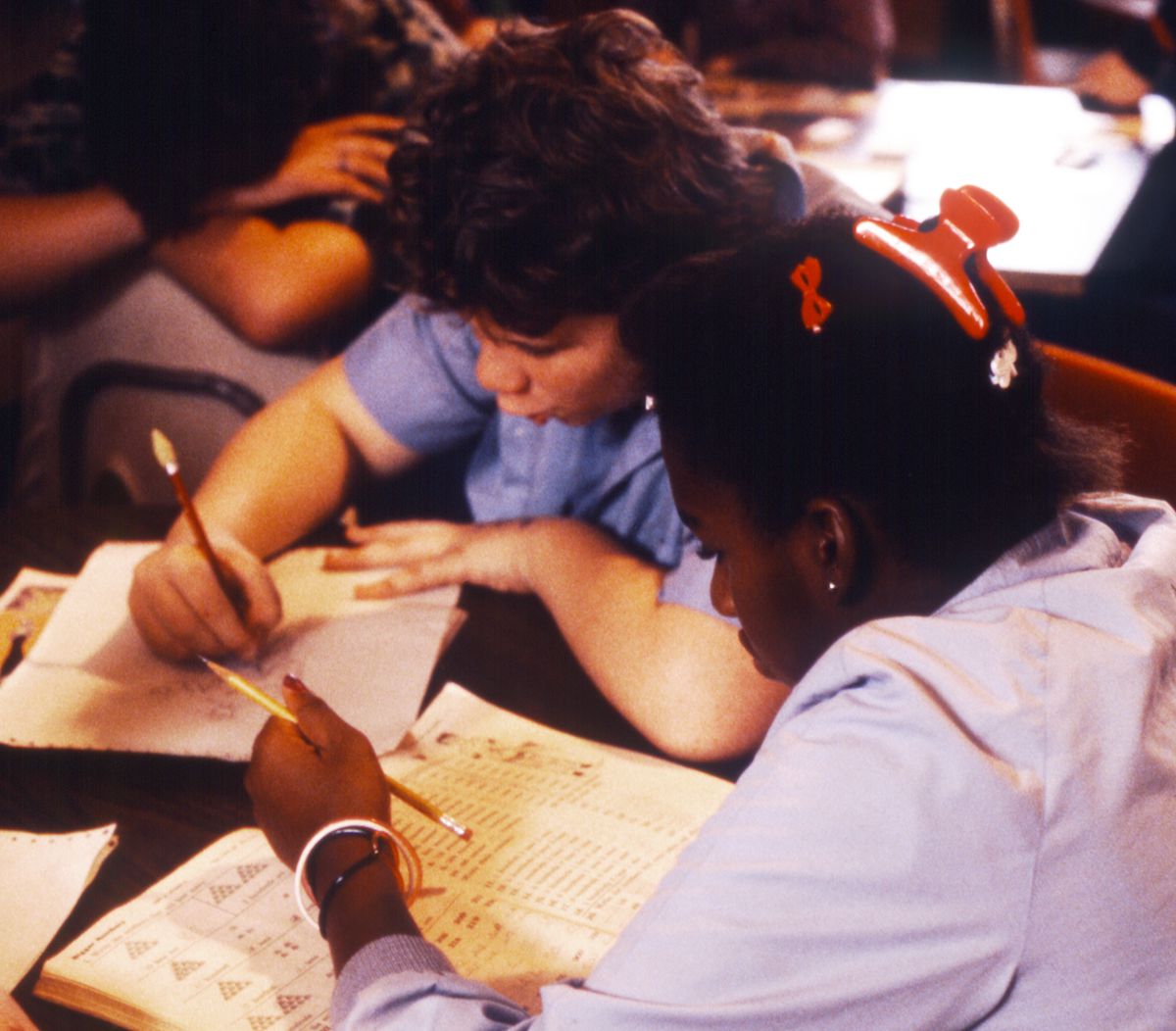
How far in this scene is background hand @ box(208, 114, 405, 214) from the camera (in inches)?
68.6

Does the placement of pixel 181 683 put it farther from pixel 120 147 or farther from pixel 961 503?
pixel 120 147

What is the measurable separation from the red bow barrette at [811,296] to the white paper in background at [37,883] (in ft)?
2.00

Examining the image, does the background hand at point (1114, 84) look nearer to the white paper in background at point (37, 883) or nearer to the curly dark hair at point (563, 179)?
the curly dark hair at point (563, 179)

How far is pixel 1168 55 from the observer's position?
8.95ft

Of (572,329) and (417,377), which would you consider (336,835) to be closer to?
(572,329)

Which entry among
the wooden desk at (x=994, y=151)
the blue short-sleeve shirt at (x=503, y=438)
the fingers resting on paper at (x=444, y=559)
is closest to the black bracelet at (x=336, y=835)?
the fingers resting on paper at (x=444, y=559)

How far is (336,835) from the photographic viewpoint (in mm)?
766

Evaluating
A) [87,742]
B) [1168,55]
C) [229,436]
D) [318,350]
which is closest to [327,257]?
[318,350]

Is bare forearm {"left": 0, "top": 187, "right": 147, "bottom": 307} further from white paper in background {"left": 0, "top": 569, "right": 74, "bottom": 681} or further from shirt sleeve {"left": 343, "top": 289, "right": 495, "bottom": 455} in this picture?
white paper in background {"left": 0, "top": 569, "right": 74, "bottom": 681}

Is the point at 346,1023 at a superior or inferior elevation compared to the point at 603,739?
superior

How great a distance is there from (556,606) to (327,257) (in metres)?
0.83

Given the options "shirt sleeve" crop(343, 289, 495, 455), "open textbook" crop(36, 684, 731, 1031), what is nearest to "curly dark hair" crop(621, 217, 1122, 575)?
"open textbook" crop(36, 684, 731, 1031)

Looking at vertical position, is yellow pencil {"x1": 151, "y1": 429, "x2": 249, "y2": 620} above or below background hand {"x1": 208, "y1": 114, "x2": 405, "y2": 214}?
below

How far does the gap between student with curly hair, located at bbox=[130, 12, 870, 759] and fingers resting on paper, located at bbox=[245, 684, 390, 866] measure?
232 millimetres
